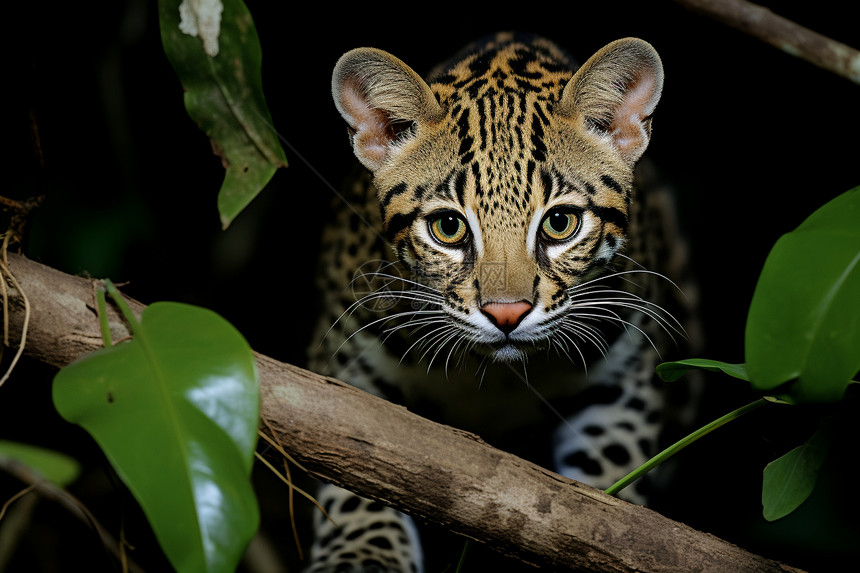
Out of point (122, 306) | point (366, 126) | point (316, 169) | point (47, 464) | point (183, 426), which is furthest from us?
point (316, 169)

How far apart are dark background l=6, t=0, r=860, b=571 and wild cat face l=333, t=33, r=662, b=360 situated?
863mm

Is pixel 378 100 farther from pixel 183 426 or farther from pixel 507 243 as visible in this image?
pixel 183 426

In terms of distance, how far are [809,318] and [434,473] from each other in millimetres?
794

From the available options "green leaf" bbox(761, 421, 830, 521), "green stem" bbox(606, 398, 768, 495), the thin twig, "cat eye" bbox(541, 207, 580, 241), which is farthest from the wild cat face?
the thin twig

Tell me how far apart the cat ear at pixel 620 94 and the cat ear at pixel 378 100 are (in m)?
0.41

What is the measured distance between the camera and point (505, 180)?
212cm

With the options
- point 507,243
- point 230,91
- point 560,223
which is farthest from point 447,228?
point 230,91

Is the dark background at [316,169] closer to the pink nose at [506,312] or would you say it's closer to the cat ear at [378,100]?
the cat ear at [378,100]

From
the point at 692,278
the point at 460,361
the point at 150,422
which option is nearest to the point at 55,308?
the point at 150,422

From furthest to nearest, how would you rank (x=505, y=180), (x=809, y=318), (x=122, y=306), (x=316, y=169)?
(x=316, y=169) < (x=505, y=180) < (x=122, y=306) < (x=809, y=318)

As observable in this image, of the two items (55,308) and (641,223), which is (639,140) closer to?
(641,223)

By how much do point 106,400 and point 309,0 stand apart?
247 centimetres

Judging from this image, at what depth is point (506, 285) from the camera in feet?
6.66

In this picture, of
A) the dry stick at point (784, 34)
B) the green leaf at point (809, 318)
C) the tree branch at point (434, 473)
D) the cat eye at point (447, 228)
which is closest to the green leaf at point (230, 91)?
the tree branch at point (434, 473)
